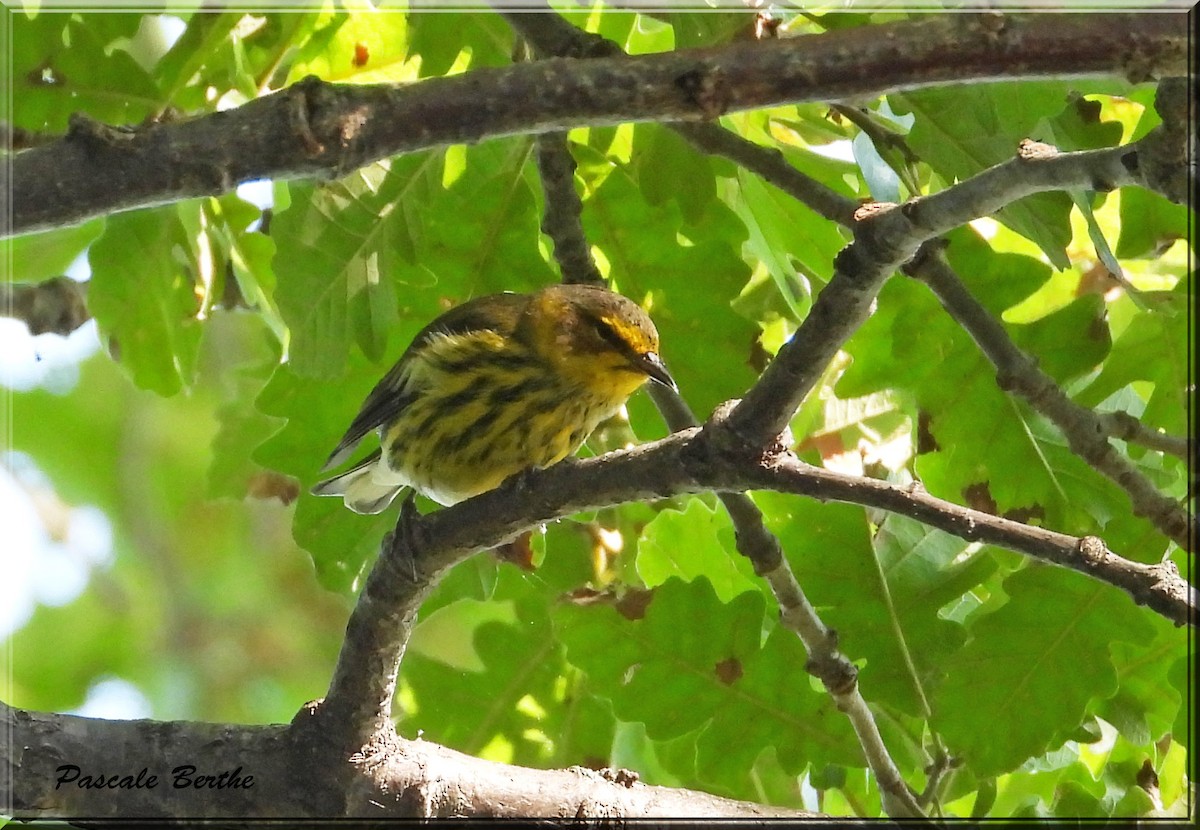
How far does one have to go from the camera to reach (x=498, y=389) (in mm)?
3344

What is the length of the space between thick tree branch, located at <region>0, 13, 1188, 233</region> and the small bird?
1029 mm

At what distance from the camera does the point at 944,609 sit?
10.8 feet

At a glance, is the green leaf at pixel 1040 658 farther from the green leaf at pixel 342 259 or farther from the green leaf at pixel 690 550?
the green leaf at pixel 342 259

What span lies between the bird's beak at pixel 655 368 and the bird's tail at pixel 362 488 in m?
0.94

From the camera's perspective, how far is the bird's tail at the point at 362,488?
357cm

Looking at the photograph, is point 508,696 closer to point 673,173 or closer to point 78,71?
point 673,173

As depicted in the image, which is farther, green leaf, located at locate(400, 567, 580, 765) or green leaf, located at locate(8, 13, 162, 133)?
green leaf, located at locate(400, 567, 580, 765)

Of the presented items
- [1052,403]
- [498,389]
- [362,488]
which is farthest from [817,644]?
[362,488]

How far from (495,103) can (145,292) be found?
5.43ft

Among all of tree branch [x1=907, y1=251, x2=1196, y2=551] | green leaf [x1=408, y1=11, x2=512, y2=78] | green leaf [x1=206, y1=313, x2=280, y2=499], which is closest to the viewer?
tree branch [x1=907, y1=251, x2=1196, y2=551]

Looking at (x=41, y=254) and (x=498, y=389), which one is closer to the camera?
(x=498, y=389)

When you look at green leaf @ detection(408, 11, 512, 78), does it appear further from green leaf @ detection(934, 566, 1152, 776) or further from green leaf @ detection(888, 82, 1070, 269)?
green leaf @ detection(934, 566, 1152, 776)

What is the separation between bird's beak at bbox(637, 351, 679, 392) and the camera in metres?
2.98

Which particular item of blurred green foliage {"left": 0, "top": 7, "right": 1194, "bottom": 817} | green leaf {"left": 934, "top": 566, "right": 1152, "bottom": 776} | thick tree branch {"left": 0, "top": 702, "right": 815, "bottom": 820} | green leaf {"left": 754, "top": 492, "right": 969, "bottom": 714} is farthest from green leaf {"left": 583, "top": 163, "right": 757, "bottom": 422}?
thick tree branch {"left": 0, "top": 702, "right": 815, "bottom": 820}
